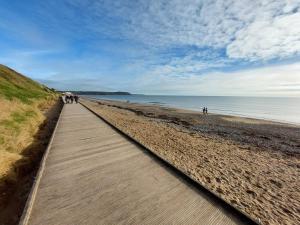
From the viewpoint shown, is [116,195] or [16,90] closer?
[116,195]

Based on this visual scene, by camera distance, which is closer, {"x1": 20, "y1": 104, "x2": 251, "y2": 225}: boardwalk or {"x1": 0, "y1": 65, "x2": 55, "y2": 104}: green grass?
{"x1": 20, "y1": 104, "x2": 251, "y2": 225}: boardwalk

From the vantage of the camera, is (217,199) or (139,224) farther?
(217,199)

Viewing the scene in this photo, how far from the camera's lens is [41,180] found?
15.4 feet

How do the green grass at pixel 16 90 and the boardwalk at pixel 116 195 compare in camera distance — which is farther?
the green grass at pixel 16 90

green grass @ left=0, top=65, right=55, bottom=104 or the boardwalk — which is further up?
green grass @ left=0, top=65, right=55, bottom=104

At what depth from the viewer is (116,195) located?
406cm

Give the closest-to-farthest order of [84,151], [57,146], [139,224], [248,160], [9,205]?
[139,224] < [9,205] < [84,151] < [57,146] < [248,160]

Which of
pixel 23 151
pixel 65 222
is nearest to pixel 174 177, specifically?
pixel 65 222

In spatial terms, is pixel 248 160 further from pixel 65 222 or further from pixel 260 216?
pixel 65 222

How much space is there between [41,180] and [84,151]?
7.92ft

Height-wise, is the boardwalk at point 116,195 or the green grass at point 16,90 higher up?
the green grass at point 16,90

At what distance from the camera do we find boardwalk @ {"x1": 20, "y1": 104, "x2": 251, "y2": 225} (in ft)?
11.1

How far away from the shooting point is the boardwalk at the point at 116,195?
3.38 metres

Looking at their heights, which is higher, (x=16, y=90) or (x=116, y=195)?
(x=16, y=90)
